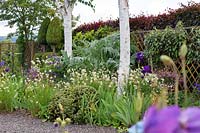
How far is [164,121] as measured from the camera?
54 centimetres

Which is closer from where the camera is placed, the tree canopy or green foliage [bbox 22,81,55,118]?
green foliage [bbox 22,81,55,118]

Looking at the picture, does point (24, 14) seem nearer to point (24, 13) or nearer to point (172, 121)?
point (24, 13)

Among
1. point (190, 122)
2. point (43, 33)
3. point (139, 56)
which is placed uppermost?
point (43, 33)

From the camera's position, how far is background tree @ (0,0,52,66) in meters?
17.9

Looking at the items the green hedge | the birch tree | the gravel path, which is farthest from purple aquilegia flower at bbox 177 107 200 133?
the birch tree

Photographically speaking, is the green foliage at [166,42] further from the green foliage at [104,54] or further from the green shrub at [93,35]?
the green shrub at [93,35]

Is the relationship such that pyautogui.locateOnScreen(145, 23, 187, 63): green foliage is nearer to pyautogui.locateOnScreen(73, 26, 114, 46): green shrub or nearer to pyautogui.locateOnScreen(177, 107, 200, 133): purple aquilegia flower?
pyautogui.locateOnScreen(73, 26, 114, 46): green shrub

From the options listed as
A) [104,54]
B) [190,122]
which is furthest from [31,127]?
[190,122]

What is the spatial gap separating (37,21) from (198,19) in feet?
33.7

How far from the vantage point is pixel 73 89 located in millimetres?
6547

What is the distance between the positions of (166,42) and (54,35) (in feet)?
24.2

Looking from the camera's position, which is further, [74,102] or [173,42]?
[173,42]

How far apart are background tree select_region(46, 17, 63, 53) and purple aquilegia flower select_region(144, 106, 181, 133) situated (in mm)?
14456

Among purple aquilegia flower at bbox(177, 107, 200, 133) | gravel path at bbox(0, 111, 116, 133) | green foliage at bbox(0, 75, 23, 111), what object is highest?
purple aquilegia flower at bbox(177, 107, 200, 133)
